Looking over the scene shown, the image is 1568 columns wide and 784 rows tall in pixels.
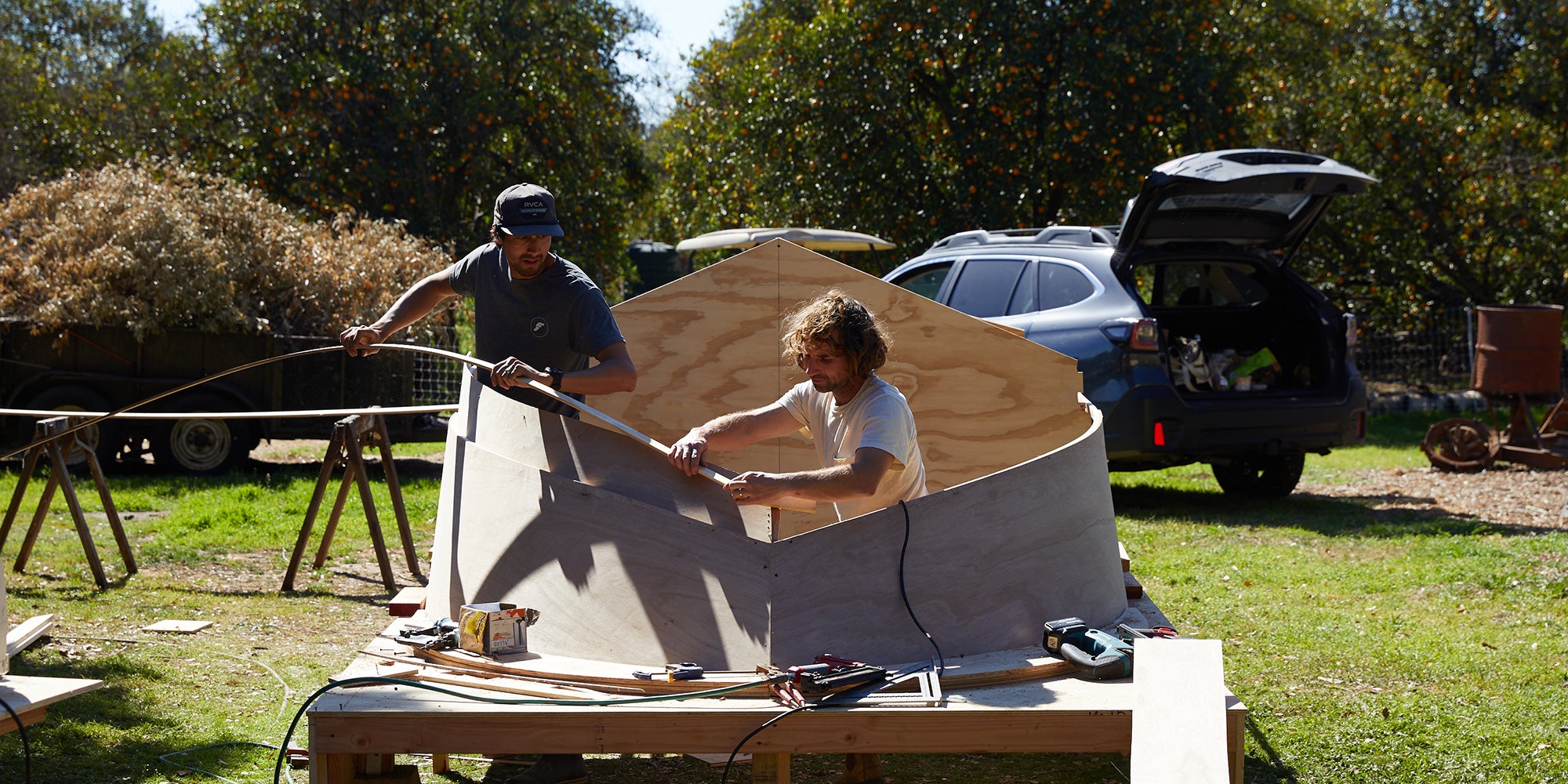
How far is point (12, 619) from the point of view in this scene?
5.43 meters

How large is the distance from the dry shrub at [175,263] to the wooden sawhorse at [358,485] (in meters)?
3.72

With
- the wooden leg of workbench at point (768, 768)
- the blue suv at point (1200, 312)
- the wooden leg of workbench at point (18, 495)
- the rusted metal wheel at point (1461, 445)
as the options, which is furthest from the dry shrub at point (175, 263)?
the rusted metal wheel at point (1461, 445)

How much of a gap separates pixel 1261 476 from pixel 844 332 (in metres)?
6.51

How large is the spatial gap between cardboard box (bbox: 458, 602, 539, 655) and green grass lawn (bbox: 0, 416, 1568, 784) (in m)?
0.81

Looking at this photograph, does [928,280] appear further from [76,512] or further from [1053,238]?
[76,512]

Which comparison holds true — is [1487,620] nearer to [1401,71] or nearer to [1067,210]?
[1067,210]

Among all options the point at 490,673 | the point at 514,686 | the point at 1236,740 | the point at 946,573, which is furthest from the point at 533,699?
the point at 1236,740

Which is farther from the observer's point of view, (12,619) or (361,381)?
(361,381)

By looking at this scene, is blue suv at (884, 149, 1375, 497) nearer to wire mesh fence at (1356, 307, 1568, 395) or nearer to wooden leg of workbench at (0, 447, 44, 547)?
wooden leg of workbench at (0, 447, 44, 547)

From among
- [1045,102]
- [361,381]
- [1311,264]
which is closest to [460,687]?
[361,381]

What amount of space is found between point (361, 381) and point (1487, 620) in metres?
7.65

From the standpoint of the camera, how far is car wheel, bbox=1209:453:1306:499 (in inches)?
350

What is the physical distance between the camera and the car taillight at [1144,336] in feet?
24.7

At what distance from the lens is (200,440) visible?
9742mm
